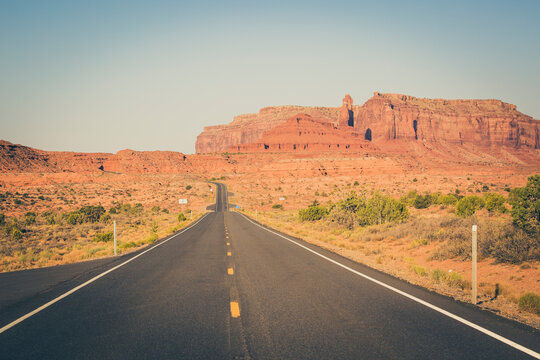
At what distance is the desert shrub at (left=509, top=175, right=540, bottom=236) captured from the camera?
1033 cm

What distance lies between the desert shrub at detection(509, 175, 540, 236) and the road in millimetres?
4727

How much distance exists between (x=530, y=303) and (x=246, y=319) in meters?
5.32

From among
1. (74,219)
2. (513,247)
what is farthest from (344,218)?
(74,219)

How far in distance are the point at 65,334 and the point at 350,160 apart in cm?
12025

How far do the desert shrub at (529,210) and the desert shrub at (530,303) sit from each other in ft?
14.7

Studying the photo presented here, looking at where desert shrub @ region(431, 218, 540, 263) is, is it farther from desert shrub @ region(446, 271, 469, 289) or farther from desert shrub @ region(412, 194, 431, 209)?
desert shrub @ region(412, 194, 431, 209)

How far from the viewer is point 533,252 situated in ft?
31.3

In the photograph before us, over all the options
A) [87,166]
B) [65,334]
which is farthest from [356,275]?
[87,166]

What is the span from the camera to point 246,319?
5.72 metres

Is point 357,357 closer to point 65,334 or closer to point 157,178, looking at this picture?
point 65,334

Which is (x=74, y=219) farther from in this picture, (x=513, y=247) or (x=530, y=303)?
(x=530, y=303)

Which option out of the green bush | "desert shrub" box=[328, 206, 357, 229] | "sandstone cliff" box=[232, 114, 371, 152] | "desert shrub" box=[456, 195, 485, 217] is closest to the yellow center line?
"desert shrub" box=[328, 206, 357, 229]

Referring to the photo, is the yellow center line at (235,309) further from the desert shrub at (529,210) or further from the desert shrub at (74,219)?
the desert shrub at (74,219)

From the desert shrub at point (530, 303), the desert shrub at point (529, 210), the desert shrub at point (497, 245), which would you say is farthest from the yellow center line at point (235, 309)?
the desert shrub at point (529, 210)
